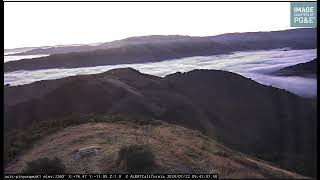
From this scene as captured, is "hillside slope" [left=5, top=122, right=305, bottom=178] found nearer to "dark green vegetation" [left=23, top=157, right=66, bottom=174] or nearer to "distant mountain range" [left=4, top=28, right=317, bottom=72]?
"dark green vegetation" [left=23, top=157, right=66, bottom=174]

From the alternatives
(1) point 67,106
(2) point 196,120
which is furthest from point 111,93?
(2) point 196,120

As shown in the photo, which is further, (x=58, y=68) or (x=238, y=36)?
(x=238, y=36)

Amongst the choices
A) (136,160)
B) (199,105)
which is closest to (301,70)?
(199,105)

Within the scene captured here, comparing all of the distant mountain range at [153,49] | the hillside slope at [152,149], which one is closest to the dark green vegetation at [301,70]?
the distant mountain range at [153,49]

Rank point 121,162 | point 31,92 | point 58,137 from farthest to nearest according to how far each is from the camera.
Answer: point 31,92
point 58,137
point 121,162

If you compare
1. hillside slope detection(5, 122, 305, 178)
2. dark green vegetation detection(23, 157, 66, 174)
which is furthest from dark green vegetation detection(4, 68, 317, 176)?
dark green vegetation detection(23, 157, 66, 174)

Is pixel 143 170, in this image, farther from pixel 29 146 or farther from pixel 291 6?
pixel 29 146

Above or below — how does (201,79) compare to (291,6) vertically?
below

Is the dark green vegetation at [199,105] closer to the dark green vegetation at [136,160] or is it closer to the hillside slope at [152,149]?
the hillside slope at [152,149]
